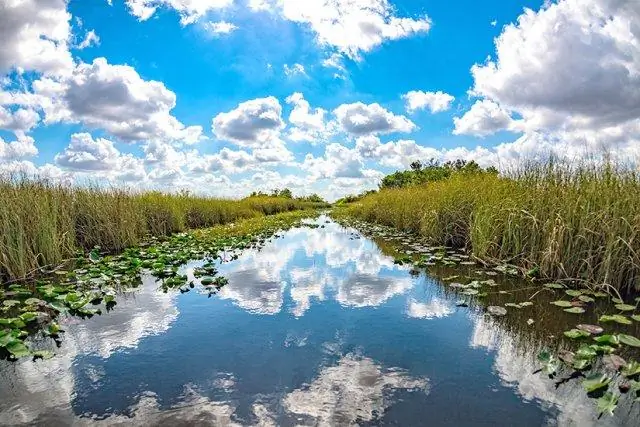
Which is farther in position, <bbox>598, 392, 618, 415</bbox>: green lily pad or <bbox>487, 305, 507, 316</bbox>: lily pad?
<bbox>487, 305, 507, 316</bbox>: lily pad

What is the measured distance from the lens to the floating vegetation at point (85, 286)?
4.64m

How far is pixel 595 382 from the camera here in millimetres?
3258

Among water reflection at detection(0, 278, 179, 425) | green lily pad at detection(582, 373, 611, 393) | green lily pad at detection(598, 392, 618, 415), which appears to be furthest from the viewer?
green lily pad at detection(582, 373, 611, 393)

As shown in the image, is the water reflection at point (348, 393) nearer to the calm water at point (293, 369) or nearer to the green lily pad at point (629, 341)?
the calm water at point (293, 369)

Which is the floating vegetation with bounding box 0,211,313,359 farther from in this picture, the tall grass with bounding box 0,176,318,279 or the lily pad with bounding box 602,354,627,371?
the lily pad with bounding box 602,354,627,371

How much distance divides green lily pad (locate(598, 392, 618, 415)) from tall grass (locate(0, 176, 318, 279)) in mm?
8476

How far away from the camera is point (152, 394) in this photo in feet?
10.7

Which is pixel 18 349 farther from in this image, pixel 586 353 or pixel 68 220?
pixel 68 220

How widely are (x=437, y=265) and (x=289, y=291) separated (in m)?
3.69

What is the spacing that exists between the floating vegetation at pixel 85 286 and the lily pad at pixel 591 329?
5.01 meters

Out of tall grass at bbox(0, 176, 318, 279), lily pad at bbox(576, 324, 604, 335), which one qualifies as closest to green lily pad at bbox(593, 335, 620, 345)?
lily pad at bbox(576, 324, 604, 335)

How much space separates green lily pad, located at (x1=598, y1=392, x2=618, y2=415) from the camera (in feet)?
9.50

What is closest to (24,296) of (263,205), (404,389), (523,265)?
(404,389)

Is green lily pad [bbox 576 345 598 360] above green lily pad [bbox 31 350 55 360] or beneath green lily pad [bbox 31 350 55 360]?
beneath
